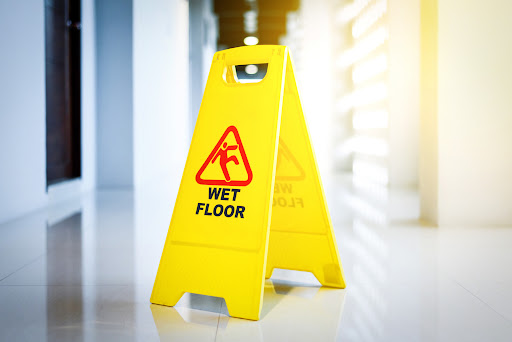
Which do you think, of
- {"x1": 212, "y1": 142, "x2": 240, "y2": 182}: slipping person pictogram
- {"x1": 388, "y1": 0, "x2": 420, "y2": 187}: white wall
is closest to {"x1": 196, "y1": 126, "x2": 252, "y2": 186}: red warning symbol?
{"x1": 212, "y1": 142, "x2": 240, "y2": 182}: slipping person pictogram

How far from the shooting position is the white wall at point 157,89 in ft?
19.7

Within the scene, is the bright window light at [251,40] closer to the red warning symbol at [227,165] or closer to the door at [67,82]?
the door at [67,82]

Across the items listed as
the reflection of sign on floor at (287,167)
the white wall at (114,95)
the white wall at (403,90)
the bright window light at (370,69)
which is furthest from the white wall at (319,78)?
the reflection of sign on floor at (287,167)

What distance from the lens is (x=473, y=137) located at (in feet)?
10.5

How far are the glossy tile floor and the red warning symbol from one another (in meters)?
0.44

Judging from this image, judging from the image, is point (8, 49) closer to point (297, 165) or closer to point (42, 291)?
point (42, 291)

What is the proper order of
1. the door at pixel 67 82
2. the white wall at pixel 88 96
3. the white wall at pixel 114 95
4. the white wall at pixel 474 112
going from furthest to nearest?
the white wall at pixel 114 95 < the white wall at pixel 88 96 < the door at pixel 67 82 < the white wall at pixel 474 112

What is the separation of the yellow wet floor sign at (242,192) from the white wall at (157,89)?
415 centimetres

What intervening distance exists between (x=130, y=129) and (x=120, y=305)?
165 inches

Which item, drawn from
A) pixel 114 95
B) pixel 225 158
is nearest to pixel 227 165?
pixel 225 158

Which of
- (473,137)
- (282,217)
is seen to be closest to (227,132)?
(282,217)

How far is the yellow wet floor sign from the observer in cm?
163

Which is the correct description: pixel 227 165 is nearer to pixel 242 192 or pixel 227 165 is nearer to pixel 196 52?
pixel 242 192

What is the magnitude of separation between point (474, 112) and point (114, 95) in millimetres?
3957
